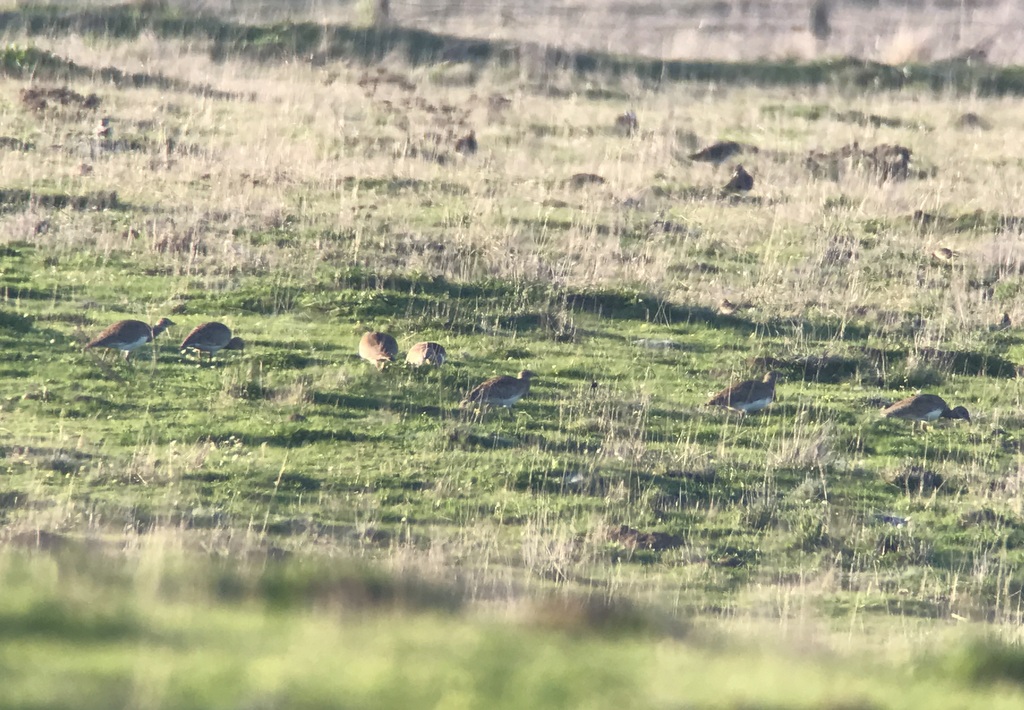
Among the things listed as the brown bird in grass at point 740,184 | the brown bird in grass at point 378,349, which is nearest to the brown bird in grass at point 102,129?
the brown bird in grass at point 740,184

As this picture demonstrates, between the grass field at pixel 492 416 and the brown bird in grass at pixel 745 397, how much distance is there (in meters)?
0.22

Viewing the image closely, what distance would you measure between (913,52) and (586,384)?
25568mm

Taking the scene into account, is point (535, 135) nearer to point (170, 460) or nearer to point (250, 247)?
point (250, 247)

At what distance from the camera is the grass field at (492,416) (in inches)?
186

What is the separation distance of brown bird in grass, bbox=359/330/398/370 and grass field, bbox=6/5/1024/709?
0.31 feet

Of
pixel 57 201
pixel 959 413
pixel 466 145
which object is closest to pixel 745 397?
pixel 959 413

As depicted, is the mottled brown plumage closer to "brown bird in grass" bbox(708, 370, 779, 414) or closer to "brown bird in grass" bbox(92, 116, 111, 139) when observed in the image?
"brown bird in grass" bbox(92, 116, 111, 139)

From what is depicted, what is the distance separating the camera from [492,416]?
1105cm

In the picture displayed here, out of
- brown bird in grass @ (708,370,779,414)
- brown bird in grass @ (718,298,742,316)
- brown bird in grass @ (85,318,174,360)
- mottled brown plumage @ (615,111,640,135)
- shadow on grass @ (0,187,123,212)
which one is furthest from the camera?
mottled brown plumage @ (615,111,640,135)

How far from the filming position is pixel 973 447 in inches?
437

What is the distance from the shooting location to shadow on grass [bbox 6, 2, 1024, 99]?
29.6 meters

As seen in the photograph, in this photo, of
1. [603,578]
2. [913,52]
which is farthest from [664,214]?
[913,52]

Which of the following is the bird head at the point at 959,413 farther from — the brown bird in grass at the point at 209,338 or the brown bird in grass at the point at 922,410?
the brown bird in grass at the point at 209,338

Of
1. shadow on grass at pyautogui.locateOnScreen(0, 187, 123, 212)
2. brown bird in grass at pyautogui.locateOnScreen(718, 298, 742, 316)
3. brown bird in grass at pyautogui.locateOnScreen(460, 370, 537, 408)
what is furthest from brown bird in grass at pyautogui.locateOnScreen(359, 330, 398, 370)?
shadow on grass at pyautogui.locateOnScreen(0, 187, 123, 212)
